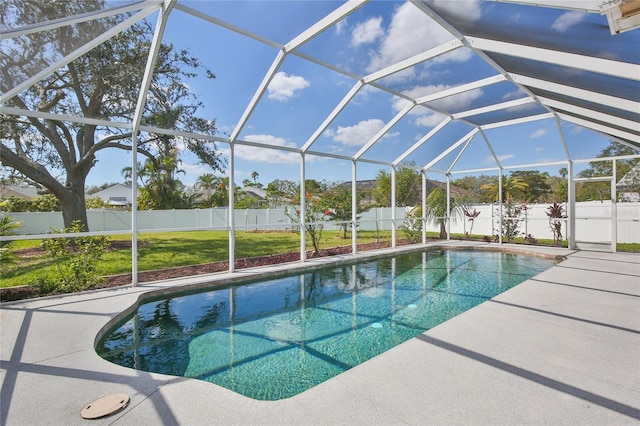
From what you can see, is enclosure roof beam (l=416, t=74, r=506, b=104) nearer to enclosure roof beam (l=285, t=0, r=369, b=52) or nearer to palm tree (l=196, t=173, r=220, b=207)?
enclosure roof beam (l=285, t=0, r=369, b=52)

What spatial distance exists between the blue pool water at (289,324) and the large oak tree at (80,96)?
333 cm

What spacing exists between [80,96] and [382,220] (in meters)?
8.43

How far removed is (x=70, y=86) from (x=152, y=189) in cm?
1502

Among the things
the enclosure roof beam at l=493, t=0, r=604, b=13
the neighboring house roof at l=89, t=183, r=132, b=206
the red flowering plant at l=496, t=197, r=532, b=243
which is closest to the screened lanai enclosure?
the enclosure roof beam at l=493, t=0, r=604, b=13

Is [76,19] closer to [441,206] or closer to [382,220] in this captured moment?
[382,220]

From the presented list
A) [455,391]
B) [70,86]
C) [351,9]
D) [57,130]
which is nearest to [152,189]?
[57,130]

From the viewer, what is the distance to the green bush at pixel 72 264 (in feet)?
17.1

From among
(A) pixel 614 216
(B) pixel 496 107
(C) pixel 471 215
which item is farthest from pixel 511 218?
(B) pixel 496 107

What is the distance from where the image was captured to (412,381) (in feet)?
8.27

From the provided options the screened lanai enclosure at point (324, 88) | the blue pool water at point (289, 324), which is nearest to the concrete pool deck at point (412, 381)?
the blue pool water at point (289, 324)

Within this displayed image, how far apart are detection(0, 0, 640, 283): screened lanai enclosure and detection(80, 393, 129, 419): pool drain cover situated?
11.7 ft

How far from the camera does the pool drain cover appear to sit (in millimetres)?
2078

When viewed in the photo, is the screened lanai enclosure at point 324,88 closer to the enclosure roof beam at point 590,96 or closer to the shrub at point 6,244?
the enclosure roof beam at point 590,96

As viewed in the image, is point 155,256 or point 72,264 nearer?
point 72,264
